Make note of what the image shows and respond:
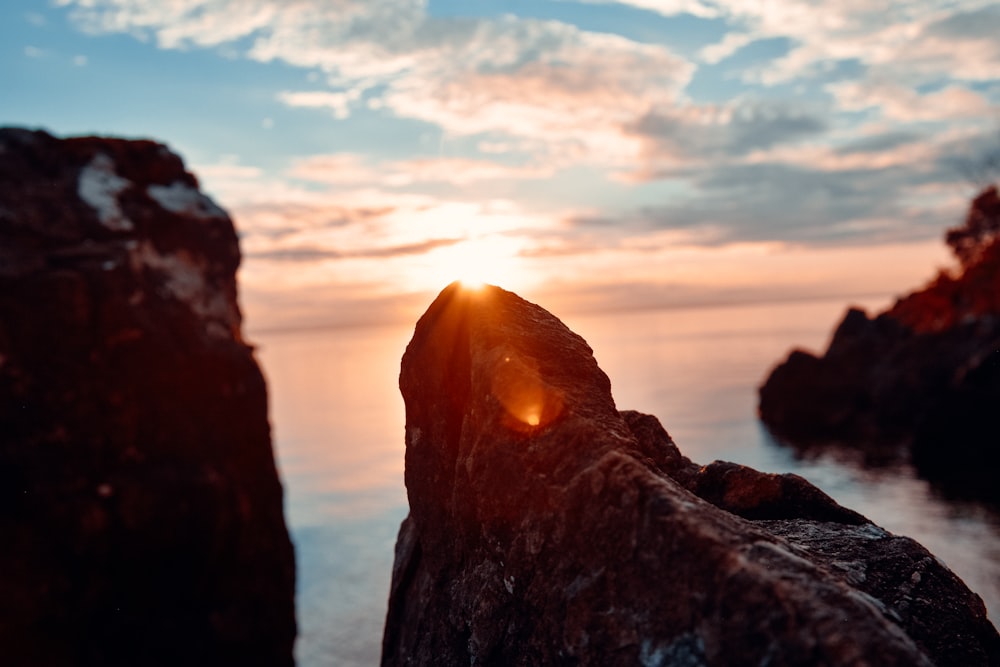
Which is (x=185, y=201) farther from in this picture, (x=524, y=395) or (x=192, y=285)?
(x=524, y=395)

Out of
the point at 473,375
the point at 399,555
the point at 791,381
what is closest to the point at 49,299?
the point at 399,555

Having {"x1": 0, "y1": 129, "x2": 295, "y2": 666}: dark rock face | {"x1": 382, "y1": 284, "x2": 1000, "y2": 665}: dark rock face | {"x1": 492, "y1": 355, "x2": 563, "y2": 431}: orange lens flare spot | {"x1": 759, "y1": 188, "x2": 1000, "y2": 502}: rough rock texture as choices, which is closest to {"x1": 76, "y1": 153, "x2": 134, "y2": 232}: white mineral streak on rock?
{"x1": 0, "y1": 129, "x2": 295, "y2": 666}: dark rock face

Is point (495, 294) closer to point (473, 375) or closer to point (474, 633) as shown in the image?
point (473, 375)

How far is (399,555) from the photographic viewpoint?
1027cm

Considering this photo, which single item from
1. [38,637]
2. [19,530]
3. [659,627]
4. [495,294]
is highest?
[495,294]

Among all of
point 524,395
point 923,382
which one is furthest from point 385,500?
point 524,395

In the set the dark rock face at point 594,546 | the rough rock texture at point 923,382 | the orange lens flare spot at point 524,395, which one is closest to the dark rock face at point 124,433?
the dark rock face at point 594,546

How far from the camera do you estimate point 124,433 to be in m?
28.4

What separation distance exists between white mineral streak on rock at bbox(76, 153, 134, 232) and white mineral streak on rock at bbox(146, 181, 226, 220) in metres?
1.42

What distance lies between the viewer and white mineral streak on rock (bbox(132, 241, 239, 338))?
31.2 metres

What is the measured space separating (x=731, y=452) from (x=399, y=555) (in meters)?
80.0

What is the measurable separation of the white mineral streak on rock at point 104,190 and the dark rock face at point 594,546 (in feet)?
86.4

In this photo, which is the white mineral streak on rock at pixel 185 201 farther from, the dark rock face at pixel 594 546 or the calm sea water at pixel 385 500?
the dark rock face at pixel 594 546

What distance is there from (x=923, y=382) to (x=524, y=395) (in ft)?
281
